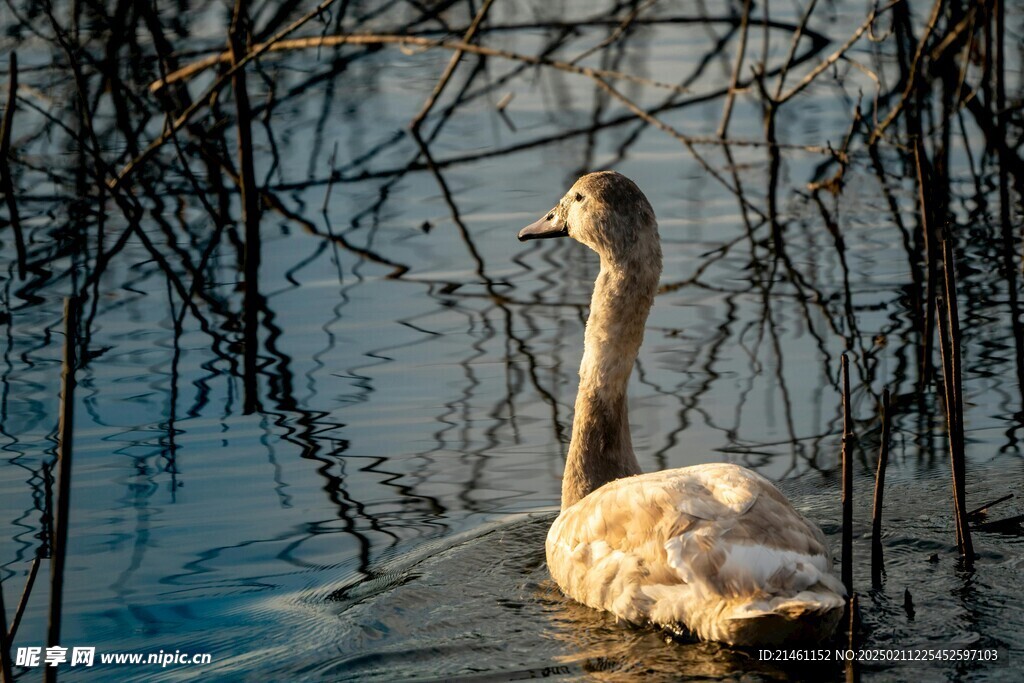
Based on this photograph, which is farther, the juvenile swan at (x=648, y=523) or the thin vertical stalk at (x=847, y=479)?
the juvenile swan at (x=648, y=523)

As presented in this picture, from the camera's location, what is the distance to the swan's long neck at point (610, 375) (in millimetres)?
6188

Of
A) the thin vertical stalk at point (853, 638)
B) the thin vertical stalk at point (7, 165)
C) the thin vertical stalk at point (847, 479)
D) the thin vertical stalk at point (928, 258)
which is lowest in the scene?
the thin vertical stalk at point (853, 638)

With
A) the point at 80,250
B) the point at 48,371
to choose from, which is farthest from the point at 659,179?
the point at 48,371

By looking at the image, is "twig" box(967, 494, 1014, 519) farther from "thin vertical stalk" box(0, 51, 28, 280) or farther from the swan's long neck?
"thin vertical stalk" box(0, 51, 28, 280)

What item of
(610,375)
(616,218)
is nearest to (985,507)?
(610,375)

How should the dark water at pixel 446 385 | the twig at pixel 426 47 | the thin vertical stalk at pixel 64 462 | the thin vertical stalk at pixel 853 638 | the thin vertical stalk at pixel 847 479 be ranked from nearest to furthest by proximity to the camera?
the thin vertical stalk at pixel 64 462
the thin vertical stalk at pixel 853 638
the thin vertical stalk at pixel 847 479
the dark water at pixel 446 385
the twig at pixel 426 47

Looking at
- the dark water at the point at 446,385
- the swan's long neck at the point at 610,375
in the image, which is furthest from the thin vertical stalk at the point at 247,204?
the swan's long neck at the point at 610,375

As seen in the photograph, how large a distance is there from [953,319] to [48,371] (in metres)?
4.92

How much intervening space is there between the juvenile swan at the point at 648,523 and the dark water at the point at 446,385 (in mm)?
153

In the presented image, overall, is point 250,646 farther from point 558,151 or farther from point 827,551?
point 558,151

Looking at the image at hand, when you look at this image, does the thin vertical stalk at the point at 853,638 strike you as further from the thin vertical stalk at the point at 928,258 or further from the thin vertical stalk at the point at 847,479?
the thin vertical stalk at the point at 928,258

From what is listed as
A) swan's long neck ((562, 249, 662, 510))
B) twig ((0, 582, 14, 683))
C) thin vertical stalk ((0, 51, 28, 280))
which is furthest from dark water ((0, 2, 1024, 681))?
twig ((0, 582, 14, 683))

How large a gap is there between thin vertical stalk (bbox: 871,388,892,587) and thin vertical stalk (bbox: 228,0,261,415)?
3.60 meters

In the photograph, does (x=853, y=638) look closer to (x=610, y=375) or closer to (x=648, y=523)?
(x=648, y=523)
